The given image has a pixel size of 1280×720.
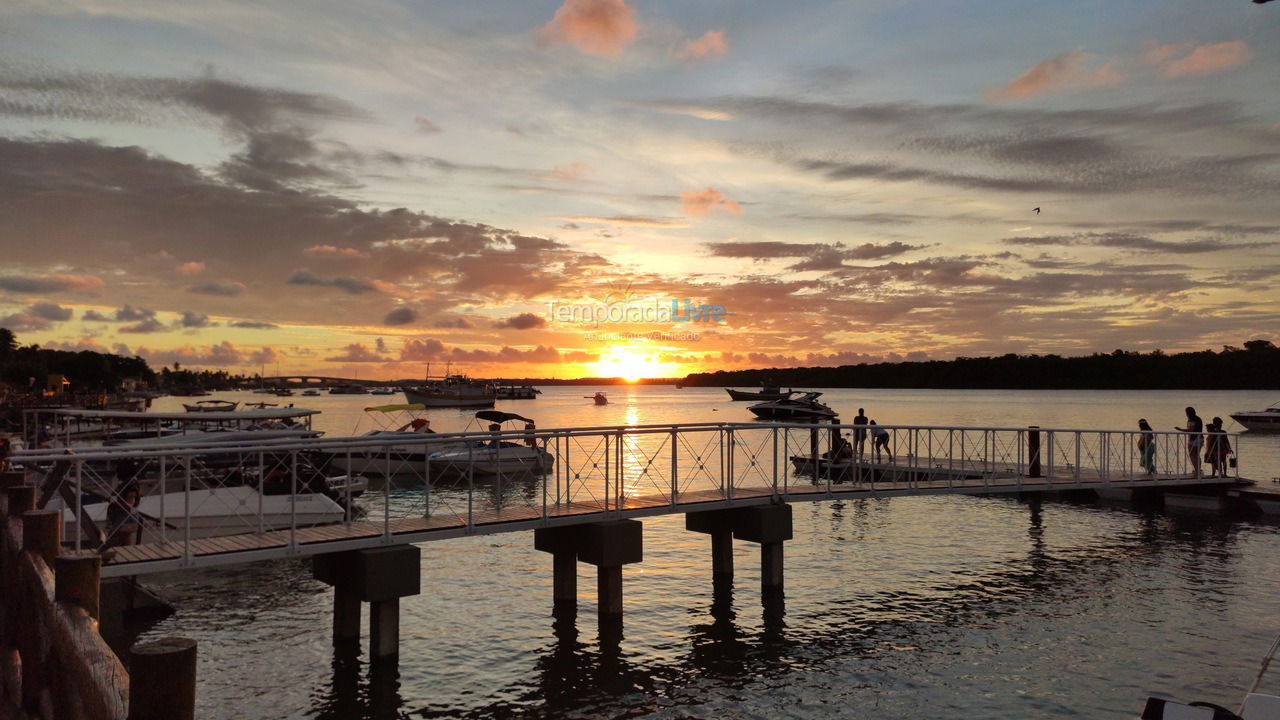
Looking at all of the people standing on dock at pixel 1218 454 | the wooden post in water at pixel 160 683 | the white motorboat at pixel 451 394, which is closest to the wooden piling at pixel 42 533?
the wooden post in water at pixel 160 683

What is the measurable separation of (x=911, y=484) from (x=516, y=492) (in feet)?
83.2

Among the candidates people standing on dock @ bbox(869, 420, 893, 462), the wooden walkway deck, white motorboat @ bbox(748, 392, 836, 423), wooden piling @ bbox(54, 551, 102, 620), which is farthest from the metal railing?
white motorboat @ bbox(748, 392, 836, 423)

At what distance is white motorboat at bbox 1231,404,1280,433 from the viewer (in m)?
80.1

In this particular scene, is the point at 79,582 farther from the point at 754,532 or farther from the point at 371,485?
the point at 371,485

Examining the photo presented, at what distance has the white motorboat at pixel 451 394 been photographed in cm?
15138

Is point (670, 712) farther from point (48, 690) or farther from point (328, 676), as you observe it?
point (48, 690)

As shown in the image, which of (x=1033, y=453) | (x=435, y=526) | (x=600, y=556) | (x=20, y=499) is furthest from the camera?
(x=1033, y=453)

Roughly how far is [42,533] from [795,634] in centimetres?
1386

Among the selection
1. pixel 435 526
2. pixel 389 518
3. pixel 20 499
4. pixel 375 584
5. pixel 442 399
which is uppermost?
pixel 442 399

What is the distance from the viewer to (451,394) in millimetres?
152625

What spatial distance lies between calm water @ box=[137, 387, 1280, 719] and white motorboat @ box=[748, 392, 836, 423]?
58252 millimetres

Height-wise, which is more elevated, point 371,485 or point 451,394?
point 451,394

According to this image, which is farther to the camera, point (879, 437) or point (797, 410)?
point (797, 410)

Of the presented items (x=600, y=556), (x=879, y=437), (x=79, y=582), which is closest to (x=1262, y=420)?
(x=879, y=437)
